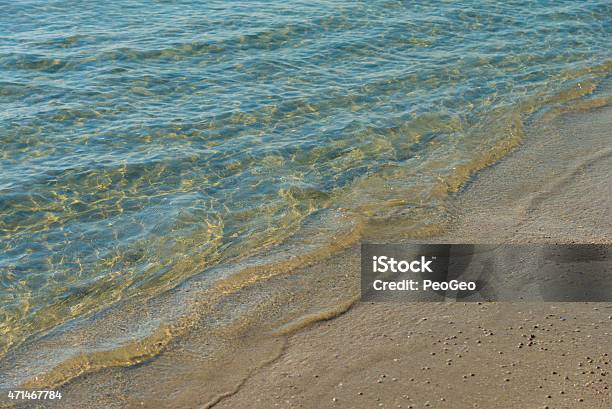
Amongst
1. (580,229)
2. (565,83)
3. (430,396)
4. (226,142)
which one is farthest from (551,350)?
(565,83)

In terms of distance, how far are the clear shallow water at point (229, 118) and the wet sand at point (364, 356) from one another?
1570 mm

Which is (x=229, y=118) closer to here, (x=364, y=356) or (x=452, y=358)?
(x=364, y=356)

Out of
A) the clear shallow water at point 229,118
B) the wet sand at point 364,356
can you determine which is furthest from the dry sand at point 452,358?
the clear shallow water at point 229,118

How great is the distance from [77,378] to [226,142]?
7047 millimetres

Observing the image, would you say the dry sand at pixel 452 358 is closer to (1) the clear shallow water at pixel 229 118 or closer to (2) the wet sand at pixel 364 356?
(2) the wet sand at pixel 364 356

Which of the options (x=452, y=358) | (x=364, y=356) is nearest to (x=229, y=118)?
(x=364, y=356)

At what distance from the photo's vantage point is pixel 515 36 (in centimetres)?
2077

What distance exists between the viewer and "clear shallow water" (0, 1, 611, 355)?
1168 centimetres

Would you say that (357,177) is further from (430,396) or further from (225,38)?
(225,38)

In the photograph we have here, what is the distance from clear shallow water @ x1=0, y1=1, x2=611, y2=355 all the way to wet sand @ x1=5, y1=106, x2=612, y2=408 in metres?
1.57

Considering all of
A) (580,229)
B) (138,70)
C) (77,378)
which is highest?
(138,70)

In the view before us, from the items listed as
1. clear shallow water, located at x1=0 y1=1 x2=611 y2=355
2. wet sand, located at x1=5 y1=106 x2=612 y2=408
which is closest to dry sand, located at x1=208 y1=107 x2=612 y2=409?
wet sand, located at x1=5 y1=106 x2=612 y2=408

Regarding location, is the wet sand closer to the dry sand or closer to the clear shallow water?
the dry sand

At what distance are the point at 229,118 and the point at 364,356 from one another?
8.31 m
